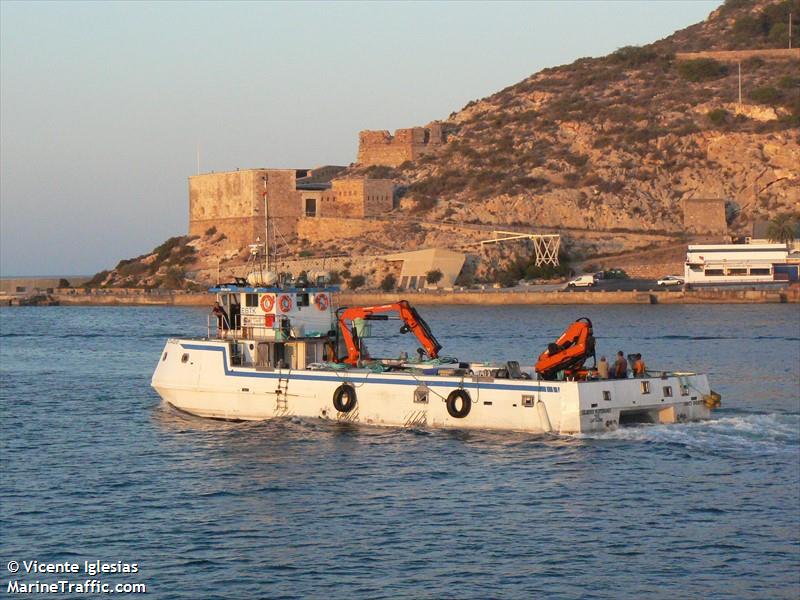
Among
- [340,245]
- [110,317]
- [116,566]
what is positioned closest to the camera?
[116,566]

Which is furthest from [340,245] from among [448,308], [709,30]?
[709,30]

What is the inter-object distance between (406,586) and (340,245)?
341 feet

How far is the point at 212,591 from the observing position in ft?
67.7

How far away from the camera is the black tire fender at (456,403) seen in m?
32.4

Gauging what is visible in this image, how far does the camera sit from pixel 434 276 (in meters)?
112

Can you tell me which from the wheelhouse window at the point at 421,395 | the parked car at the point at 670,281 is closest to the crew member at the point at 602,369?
the wheelhouse window at the point at 421,395

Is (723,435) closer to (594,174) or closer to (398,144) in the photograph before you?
(594,174)

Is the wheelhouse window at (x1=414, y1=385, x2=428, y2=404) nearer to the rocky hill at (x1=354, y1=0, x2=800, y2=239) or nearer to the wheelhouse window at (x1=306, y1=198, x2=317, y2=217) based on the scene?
the rocky hill at (x1=354, y1=0, x2=800, y2=239)

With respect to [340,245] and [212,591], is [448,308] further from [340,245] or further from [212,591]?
[212,591]

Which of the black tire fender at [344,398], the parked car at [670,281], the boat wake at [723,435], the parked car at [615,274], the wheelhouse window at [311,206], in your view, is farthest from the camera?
the wheelhouse window at [311,206]

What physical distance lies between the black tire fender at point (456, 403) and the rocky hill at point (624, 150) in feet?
299

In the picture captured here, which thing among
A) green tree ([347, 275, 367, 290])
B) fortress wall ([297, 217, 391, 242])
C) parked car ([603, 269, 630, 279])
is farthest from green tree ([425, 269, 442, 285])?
fortress wall ([297, 217, 391, 242])

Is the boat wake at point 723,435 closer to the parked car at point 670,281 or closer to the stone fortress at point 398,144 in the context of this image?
the parked car at point 670,281

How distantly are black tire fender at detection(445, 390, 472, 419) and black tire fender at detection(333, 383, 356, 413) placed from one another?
2547mm
